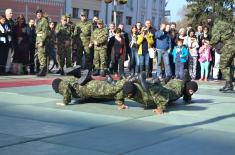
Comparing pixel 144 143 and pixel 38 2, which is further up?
pixel 38 2

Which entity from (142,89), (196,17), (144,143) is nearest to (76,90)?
(142,89)

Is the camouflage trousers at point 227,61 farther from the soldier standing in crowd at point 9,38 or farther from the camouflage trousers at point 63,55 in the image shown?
the soldier standing in crowd at point 9,38

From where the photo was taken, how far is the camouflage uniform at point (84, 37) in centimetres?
1770

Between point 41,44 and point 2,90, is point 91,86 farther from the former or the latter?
point 41,44

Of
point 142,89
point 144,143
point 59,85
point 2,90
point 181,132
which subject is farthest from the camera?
point 2,90

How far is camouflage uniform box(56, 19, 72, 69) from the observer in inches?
683

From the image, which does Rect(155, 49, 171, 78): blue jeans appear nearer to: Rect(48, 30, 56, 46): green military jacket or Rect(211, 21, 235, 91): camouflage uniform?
Rect(48, 30, 56, 46): green military jacket

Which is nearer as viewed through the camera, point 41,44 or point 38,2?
point 41,44

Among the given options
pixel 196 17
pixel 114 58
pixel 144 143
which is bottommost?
pixel 144 143

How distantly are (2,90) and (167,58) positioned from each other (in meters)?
6.72

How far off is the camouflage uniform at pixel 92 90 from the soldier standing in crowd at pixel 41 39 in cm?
628

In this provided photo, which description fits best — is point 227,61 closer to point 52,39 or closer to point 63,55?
point 63,55

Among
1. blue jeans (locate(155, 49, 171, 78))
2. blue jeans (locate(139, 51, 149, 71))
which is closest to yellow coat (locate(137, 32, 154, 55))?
blue jeans (locate(139, 51, 149, 71))

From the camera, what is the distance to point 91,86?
9898 millimetres
